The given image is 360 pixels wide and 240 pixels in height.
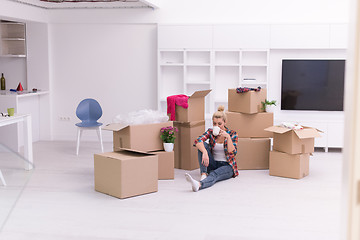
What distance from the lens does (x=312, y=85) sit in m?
7.33

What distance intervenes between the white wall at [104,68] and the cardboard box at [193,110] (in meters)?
2.01

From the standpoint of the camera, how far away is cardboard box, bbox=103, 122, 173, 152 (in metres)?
5.20

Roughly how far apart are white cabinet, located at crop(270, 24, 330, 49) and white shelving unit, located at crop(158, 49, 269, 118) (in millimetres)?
299

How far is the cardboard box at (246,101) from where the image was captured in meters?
A: 5.88

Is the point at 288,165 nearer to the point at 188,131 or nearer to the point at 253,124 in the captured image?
the point at 253,124

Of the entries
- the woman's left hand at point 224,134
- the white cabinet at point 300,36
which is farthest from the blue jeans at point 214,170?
the white cabinet at point 300,36

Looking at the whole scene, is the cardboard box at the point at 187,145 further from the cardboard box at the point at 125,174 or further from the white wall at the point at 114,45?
the white wall at the point at 114,45

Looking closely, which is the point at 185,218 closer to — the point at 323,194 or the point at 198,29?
the point at 323,194

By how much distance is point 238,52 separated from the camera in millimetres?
7539

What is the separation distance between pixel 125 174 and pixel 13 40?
184 inches

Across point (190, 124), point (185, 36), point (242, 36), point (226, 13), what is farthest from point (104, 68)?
point (190, 124)

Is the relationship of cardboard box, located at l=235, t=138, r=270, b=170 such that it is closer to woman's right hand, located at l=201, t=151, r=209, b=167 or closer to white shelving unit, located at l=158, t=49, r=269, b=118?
woman's right hand, located at l=201, t=151, r=209, b=167

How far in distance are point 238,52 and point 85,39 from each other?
262 centimetres

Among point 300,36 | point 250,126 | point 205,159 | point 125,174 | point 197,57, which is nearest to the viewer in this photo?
point 125,174
